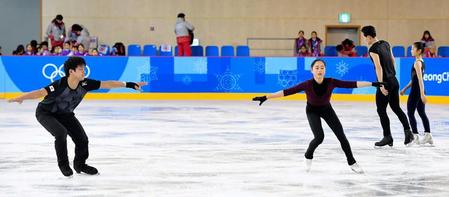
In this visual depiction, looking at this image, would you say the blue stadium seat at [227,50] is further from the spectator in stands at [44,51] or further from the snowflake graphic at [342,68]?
the spectator in stands at [44,51]

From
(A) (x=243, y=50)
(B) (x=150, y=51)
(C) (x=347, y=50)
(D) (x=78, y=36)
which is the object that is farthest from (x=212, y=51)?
(C) (x=347, y=50)

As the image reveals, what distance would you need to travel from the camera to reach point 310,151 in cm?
846

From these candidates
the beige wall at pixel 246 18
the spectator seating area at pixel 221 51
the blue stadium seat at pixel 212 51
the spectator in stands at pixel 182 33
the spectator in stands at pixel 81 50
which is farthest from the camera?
the beige wall at pixel 246 18

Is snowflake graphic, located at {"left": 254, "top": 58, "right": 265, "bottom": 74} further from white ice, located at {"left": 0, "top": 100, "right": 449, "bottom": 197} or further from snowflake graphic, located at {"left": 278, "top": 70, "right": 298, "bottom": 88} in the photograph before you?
white ice, located at {"left": 0, "top": 100, "right": 449, "bottom": 197}

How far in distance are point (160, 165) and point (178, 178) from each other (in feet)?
3.27

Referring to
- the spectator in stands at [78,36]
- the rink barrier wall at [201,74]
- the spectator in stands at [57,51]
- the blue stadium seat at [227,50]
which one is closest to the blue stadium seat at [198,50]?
the blue stadium seat at [227,50]

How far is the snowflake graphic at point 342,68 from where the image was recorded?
69.1 ft

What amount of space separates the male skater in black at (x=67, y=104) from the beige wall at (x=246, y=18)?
1950cm

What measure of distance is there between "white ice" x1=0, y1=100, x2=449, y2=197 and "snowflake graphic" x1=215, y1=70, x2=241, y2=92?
505 centimetres

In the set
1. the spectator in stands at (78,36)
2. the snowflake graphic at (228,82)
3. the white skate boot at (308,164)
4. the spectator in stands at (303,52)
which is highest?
the spectator in stands at (78,36)

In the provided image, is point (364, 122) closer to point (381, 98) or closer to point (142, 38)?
point (381, 98)

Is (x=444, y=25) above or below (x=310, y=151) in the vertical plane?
above

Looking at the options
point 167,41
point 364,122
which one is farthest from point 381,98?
point 167,41

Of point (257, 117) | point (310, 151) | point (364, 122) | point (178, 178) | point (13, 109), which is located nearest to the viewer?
point (178, 178)
